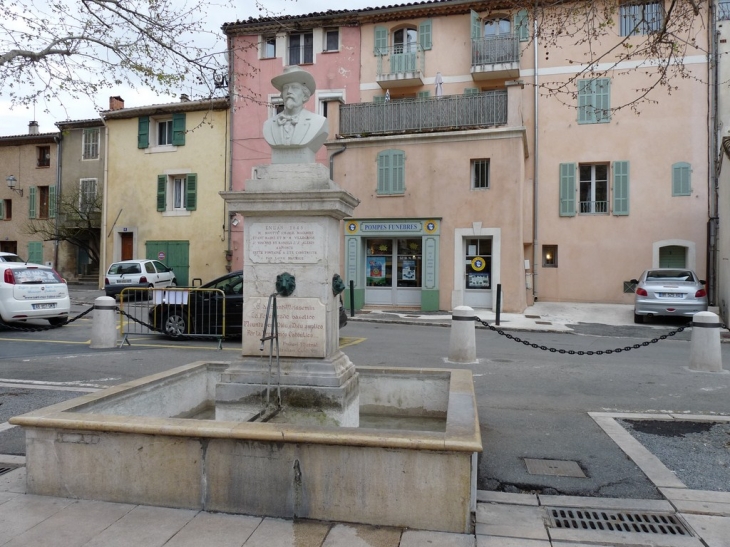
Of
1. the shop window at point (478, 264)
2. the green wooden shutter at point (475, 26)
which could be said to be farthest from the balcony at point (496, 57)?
the shop window at point (478, 264)

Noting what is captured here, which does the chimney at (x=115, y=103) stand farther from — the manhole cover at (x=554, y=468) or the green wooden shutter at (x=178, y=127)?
the manhole cover at (x=554, y=468)

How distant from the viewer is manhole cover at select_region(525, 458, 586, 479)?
4.22 meters

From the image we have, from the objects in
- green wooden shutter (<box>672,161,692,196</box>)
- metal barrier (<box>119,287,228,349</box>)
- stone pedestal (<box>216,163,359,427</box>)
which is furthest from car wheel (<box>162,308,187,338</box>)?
green wooden shutter (<box>672,161,692,196</box>)

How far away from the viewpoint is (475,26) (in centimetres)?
2073

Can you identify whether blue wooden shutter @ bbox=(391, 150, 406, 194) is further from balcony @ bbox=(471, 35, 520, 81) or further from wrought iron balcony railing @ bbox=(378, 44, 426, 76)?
balcony @ bbox=(471, 35, 520, 81)

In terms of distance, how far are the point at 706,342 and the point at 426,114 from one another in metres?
12.9

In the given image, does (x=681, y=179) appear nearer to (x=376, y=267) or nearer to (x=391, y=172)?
(x=391, y=172)

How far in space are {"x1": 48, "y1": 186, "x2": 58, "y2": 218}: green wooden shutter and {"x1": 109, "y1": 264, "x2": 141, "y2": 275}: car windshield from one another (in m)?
9.09

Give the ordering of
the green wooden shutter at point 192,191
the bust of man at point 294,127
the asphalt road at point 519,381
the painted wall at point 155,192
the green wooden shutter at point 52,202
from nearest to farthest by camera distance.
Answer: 1. the asphalt road at point 519,381
2. the bust of man at point 294,127
3. the painted wall at point 155,192
4. the green wooden shutter at point 192,191
5. the green wooden shutter at point 52,202

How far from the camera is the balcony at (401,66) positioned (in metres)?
21.5

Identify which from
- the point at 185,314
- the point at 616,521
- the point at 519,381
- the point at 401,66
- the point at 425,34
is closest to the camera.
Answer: the point at 616,521

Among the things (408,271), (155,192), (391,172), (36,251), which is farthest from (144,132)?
(408,271)

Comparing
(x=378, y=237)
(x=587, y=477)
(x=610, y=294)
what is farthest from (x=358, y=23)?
(x=587, y=477)

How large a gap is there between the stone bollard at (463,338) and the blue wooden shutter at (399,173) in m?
10.4
